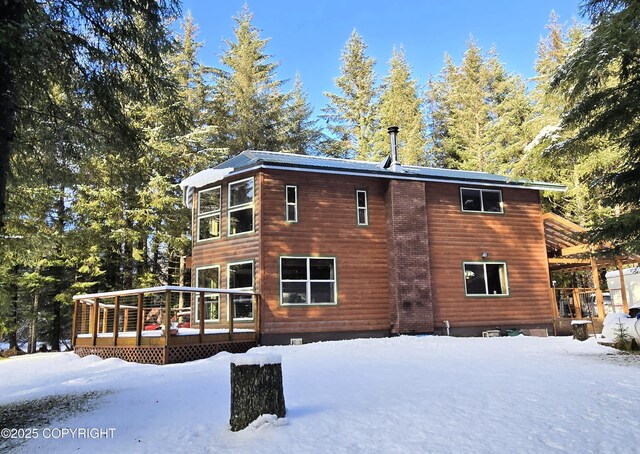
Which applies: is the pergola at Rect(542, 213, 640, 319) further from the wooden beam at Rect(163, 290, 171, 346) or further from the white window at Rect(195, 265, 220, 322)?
the wooden beam at Rect(163, 290, 171, 346)

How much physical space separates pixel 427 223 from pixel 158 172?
13.2 meters

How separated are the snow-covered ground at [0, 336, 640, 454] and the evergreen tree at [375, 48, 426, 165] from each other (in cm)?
1931

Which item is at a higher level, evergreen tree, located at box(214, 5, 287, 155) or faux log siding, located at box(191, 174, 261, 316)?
evergreen tree, located at box(214, 5, 287, 155)

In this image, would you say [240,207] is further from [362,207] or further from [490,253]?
[490,253]

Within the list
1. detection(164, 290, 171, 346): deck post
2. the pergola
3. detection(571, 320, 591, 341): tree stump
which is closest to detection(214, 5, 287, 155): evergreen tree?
the pergola

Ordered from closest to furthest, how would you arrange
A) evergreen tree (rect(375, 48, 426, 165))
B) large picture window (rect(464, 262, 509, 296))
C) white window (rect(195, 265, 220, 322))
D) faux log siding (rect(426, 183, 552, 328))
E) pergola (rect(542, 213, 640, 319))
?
white window (rect(195, 265, 220, 322)) → faux log siding (rect(426, 183, 552, 328)) → large picture window (rect(464, 262, 509, 296)) → pergola (rect(542, 213, 640, 319)) → evergreen tree (rect(375, 48, 426, 165))

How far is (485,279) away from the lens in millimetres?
Answer: 14266

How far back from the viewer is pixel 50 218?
19734 millimetres

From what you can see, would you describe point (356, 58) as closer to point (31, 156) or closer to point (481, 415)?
point (31, 156)

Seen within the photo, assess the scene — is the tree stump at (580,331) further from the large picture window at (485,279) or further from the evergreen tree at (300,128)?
the evergreen tree at (300,128)

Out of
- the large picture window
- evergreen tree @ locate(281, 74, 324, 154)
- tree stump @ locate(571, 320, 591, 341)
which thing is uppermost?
evergreen tree @ locate(281, 74, 324, 154)

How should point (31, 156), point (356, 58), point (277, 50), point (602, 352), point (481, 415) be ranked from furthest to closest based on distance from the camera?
1. point (356, 58)
2. point (277, 50)
3. point (602, 352)
4. point (31, 156)
5. point (481, 415)

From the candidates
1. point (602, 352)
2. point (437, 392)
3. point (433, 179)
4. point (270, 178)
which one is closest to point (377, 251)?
point (433, 179)

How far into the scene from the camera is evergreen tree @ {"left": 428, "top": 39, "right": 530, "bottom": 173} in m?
25.9
